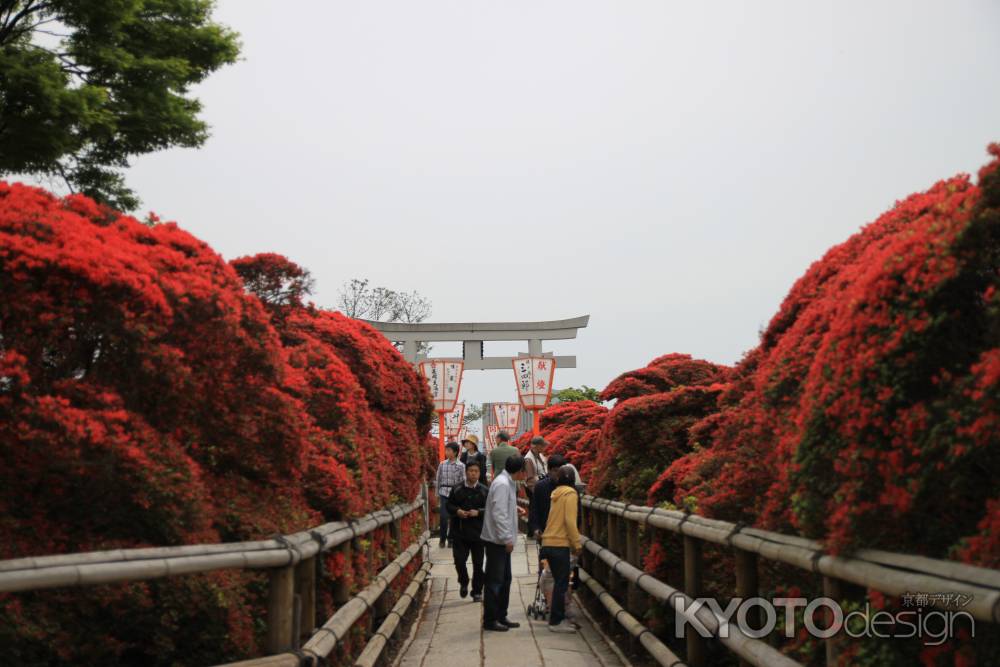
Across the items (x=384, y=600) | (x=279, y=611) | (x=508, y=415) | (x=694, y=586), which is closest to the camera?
(x=279, y=611)

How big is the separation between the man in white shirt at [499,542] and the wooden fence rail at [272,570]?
1.86 meters

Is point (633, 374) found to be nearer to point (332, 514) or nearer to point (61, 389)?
point (332, 514)

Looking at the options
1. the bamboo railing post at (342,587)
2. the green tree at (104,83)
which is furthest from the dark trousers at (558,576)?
the green tree at (104,83)

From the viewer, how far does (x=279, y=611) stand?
4.11m

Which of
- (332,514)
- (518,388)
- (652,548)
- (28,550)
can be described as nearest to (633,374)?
(652,548)

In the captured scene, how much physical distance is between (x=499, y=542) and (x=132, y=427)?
4.79m

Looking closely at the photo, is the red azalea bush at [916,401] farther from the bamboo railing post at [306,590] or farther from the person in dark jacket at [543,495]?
the person in dark jacket at [543,495]

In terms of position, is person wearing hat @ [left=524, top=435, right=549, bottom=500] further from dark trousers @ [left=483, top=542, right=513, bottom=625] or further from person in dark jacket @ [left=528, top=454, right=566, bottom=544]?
dark trousers @ [left=483, top=542, right=513, bottom=625]

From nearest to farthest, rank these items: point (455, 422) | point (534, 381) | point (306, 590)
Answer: point (306, 590), point (534, 381), point (455, 422)

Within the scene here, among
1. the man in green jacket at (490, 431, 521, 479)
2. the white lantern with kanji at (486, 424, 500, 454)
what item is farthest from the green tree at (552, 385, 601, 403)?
the man in green jacket at (490, 431, 521, 479)

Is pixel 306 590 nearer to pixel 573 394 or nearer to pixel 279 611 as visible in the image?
pixel 279 611

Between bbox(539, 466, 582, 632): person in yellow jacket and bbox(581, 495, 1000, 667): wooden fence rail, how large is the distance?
0.40 m

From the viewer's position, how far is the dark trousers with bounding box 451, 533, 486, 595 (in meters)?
9.48

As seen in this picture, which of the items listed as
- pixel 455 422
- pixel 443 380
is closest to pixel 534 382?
pixel 443 380
